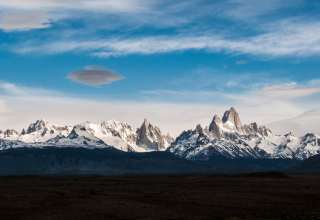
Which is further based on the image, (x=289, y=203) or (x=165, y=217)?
(x=289, y=203)

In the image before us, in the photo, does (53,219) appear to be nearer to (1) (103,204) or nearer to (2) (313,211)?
(1) (103,204)

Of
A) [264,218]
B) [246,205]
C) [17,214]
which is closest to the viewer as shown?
[264,218]

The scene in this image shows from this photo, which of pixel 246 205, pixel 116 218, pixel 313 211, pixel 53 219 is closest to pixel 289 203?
pixel 246 205

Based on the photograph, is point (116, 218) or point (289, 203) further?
point (289, 203)

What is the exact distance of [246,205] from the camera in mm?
87438

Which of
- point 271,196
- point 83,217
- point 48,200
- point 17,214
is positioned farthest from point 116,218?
point 271,196

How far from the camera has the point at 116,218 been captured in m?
72.2

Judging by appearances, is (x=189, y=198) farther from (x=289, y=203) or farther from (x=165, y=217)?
(x=165, y=217)

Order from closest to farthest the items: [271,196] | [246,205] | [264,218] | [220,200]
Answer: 1. [264,218]
2. [246,205]
3. [220,200]
4. [271,196]

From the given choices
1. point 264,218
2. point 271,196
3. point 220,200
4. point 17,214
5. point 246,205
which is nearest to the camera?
point 264,218

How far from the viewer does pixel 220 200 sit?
9706 cm

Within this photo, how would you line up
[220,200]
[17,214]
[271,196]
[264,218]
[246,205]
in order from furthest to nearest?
[271,196]
[220,200]
[246,205]
[17,214]
[264,218]

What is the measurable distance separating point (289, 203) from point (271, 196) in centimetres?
1510

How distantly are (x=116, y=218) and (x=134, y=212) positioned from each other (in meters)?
6.41
